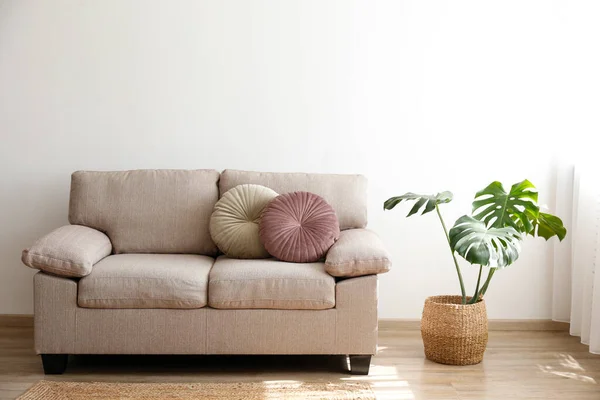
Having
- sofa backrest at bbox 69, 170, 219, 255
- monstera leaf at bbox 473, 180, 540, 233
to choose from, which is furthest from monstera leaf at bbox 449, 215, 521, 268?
sofa backrest at bbox 69, 170, 219, 255

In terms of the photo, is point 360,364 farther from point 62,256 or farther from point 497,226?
point 62,256

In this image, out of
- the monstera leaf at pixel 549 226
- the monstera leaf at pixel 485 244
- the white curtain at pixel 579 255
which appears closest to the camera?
the monstera leaf at pixel 485 244

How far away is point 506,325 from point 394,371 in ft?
3.59

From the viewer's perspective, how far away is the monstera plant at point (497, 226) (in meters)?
3.25

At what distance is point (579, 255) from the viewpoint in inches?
161

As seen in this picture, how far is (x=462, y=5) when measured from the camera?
4.25 meters

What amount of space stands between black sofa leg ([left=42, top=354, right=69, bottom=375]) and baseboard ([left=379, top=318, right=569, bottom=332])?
181 cm

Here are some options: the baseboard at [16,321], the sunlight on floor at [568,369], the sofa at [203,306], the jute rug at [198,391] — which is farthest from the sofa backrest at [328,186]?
the baseboard at [16,321]

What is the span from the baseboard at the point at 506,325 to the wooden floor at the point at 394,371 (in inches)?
12.8

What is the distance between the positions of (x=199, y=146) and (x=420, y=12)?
150 centimetres

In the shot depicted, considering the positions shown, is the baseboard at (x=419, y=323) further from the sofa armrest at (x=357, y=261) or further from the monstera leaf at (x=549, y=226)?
the sofa armrest at (x=357, y=261)

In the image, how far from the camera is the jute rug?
3088mm

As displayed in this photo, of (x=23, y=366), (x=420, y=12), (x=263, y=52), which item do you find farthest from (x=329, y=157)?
(x=23, y=366)

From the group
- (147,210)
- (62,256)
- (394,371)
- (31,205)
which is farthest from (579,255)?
(31,205)
